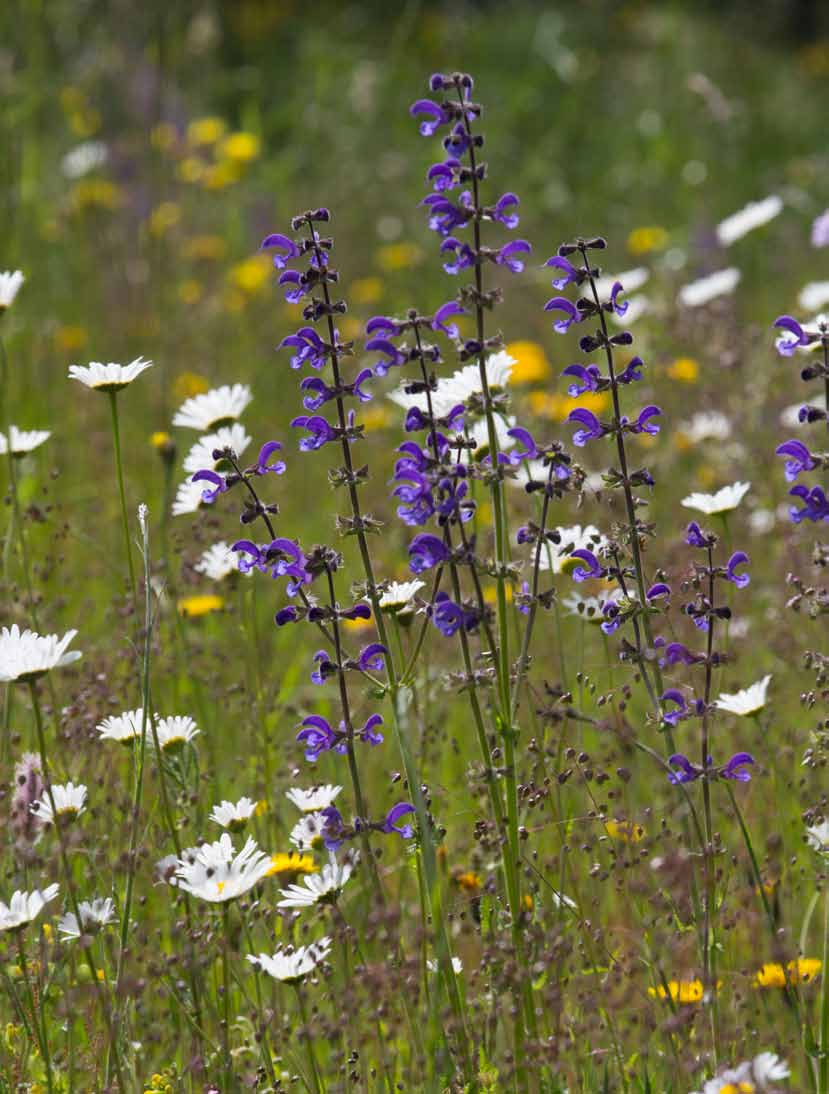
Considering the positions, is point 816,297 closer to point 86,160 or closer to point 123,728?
point 123,728

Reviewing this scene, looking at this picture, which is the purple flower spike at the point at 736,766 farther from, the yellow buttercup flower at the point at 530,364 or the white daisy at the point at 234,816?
the yellow buttercup flower at the point at 530,364

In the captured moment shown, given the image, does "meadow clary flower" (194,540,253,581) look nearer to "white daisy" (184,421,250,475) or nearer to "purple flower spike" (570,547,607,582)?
"white daisy" (184,421,250,475)

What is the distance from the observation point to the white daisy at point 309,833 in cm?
203

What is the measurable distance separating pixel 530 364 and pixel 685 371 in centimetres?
59

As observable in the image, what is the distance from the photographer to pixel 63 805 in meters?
2.26

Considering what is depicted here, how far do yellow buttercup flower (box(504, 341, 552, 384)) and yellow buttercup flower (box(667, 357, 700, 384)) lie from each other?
523mm

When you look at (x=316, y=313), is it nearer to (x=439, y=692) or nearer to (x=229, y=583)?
(x=229, y=583)

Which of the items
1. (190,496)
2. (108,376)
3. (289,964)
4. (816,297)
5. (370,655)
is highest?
(816,297)

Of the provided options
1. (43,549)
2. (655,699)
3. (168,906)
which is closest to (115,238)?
(43,549)

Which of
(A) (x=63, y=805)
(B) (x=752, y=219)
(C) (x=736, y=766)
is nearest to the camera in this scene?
(C) (x=736, y=766)

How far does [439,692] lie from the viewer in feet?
11.2

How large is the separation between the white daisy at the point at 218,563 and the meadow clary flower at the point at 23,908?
3.33 feet

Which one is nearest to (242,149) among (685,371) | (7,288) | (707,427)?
(685,371)

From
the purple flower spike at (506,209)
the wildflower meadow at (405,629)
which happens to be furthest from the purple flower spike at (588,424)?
the purple flower spike at (506,209)
